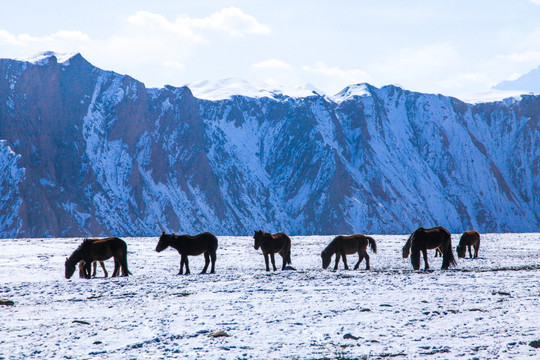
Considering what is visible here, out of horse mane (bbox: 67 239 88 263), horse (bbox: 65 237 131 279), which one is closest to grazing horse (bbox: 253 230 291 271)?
horse (bbox: 65 237 131 279)

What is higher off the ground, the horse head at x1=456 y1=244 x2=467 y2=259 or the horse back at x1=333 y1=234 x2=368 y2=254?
the horse back at x1=333 y1=234 x2=368 y2=254

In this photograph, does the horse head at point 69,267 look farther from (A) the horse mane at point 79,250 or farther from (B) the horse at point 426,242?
(B) the horse at point 426,242

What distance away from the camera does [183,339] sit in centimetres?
1395

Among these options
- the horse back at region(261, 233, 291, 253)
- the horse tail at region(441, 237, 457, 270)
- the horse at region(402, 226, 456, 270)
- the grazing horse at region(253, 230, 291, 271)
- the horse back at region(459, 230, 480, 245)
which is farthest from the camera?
the horse back at region(459, 230, 480, 245)

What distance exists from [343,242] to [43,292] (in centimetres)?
1521

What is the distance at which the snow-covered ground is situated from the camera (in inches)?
500

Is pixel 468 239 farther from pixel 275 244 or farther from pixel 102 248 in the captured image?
pixel 102 248

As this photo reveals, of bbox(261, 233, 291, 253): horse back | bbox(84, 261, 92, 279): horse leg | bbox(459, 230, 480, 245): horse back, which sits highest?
bbox(261, 233, 291, 253): horse back

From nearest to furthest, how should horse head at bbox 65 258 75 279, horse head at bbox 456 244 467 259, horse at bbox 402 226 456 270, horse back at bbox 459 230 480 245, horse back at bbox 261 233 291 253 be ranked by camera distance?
horse at bbox 402 226 456 270
horse head at bbox 65 258 75 279
horse back at bbox 261 233 291 253
horse head at bbox 456 244 467 259
horse back at bbox 459 230 480 245

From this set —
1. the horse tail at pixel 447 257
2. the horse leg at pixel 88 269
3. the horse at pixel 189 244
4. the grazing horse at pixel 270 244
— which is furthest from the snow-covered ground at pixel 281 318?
the grazing horse at pixel 270 244

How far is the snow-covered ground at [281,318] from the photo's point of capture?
1270 centimetres

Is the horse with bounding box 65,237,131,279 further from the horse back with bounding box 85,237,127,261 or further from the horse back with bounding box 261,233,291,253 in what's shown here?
the horse back with bounding box 261,233,291,253

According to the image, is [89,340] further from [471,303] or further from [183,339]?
[471,303]

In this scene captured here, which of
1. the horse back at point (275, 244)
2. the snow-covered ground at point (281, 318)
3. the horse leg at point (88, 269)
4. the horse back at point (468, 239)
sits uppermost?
the horse back at point (275, 244)
